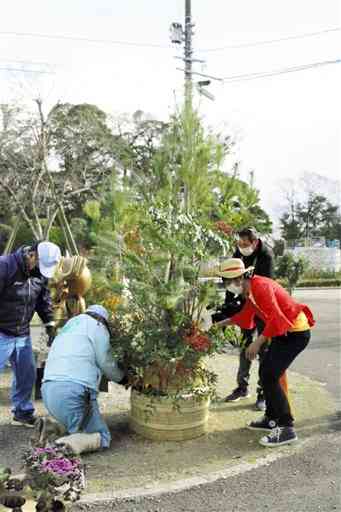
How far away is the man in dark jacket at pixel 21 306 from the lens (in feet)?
14.0

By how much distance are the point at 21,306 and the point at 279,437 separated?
2.21 m

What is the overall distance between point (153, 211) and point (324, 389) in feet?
9.64

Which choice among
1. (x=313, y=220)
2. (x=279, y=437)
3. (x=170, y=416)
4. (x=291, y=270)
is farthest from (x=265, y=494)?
(x=313, y=220)

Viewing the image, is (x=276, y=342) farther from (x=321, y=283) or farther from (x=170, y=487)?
(x=321, y=283)

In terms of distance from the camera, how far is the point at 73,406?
12.5 ft

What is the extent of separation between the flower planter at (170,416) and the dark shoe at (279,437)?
0.51 m

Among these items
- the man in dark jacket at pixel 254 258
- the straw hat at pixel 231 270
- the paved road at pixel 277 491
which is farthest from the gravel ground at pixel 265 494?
the straw hat at pixel 231 270

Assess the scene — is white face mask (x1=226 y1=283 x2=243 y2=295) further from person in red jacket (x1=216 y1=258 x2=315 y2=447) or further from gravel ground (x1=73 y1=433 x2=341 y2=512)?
gravel ground (x1=73 y1=433 x2=341 y2=512)

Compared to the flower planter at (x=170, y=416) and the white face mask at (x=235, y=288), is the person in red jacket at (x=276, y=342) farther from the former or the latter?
the flower planter at (x=170, y=416)

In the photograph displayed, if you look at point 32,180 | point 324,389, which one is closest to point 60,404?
point 324,389

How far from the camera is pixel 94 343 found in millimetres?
3875

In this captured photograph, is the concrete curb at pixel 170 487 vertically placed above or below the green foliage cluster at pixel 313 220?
below

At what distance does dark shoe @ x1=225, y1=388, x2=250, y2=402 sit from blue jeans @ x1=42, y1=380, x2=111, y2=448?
5.00ft

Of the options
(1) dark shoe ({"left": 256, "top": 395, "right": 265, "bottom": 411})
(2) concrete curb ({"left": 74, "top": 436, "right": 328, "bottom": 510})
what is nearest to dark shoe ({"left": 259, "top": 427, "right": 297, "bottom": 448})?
(2) concrete curb ({"left": 74, "top": 436, "right": 328, "bottom": 510})
